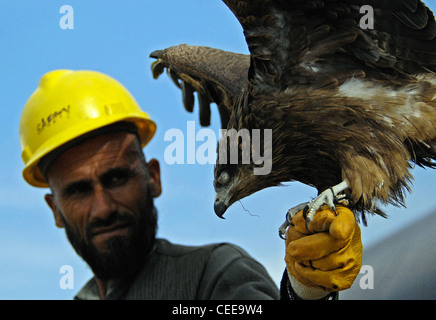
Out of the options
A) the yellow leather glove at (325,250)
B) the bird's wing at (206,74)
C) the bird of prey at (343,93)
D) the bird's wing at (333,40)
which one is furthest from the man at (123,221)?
the bird's wing at (333,40)

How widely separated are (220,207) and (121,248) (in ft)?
2.40

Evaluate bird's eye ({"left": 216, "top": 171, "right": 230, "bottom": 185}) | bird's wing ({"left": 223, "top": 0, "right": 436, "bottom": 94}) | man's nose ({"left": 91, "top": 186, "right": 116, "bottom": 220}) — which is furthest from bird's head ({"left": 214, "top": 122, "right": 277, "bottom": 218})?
man's nose ({"left": 91, "top": 186, "right": 116, "bottom": 220})

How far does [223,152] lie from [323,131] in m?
0.68

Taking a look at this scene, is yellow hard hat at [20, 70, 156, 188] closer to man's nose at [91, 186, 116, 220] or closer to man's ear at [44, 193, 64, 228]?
man's ear at [44, 193, 64, 228]

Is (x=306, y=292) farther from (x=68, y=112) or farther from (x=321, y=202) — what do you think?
(x=68, y=112)

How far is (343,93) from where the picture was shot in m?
3.42

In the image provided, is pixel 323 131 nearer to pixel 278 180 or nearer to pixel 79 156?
pixel 278 180

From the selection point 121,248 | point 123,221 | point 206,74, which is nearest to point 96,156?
point 123,221

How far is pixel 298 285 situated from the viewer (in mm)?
3012

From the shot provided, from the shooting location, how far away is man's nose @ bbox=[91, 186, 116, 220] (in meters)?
3.16

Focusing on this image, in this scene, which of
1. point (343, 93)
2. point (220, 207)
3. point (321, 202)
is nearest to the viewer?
point (321, 202)

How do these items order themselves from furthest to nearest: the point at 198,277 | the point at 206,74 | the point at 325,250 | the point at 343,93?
1. the point at 206,74
2. the point at 343,93
3. the point at 198,277
4. the point at 325,250
